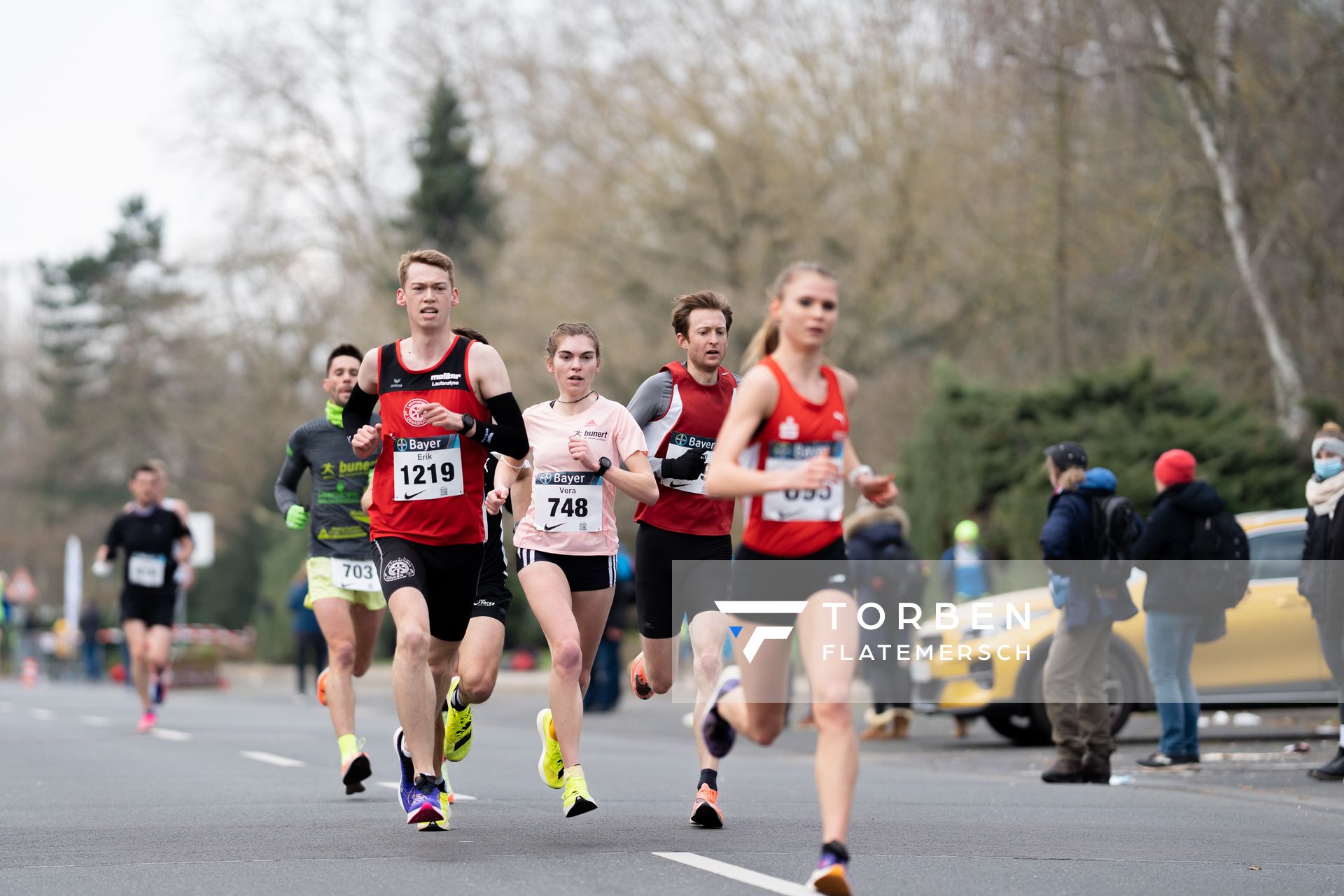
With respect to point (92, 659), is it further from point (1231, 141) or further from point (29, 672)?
point (1231, 141)

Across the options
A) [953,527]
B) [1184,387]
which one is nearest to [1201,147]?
[1184,387]

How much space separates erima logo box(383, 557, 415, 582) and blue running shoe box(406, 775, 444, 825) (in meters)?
0.87

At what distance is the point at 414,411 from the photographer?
27.1 feet

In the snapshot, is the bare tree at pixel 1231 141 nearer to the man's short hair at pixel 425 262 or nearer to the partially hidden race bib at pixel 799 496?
the man's short hair at pixel 425 262

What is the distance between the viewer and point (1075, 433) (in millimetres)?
22391

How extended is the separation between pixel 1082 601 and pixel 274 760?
19.0 feet

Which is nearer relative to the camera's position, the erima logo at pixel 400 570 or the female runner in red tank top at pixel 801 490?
the female runner in red tank top at pixel 801 490

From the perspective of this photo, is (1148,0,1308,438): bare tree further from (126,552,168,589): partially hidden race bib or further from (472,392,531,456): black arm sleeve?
(472,392,531,456): black arm sleeve

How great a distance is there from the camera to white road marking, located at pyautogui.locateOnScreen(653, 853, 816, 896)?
21.8ft

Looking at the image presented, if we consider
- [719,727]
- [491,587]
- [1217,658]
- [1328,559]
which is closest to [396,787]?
[491,587]

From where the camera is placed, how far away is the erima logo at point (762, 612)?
6.81 metres

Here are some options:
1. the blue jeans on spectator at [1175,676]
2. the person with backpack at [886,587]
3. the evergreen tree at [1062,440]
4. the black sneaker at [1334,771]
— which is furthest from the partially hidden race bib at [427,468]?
the evergreen tree at [1062,440]

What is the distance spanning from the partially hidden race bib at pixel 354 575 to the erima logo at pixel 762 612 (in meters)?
4.03

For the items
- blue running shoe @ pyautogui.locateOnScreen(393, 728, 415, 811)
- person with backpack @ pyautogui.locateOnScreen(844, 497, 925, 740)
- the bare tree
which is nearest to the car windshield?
person with backpack @ pyautogui.locateOnScreen(844, 497, 925, 740)
